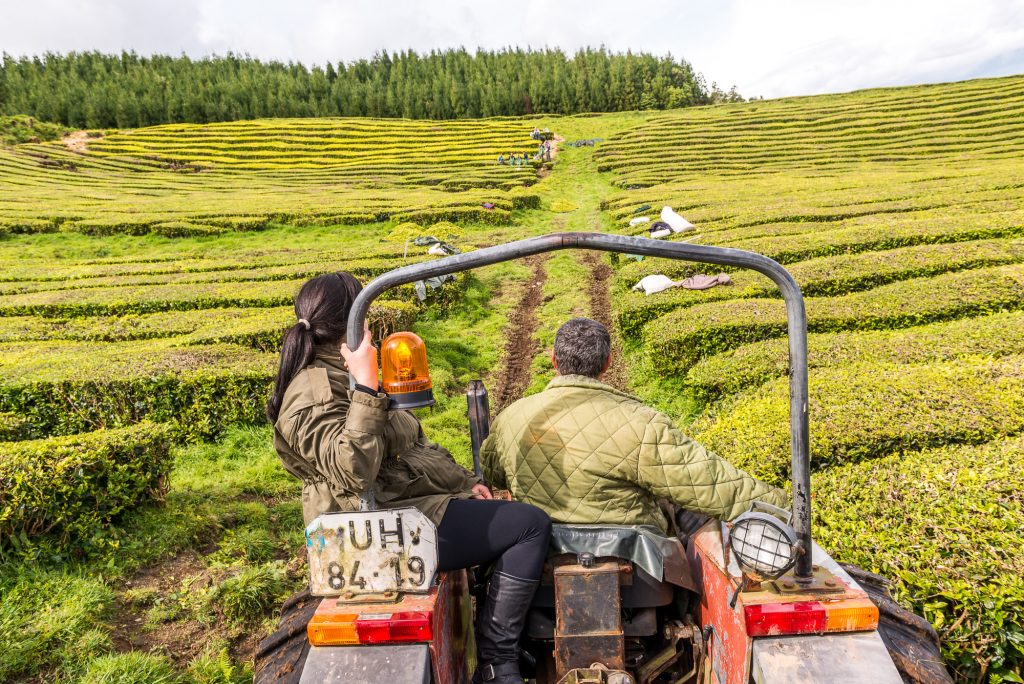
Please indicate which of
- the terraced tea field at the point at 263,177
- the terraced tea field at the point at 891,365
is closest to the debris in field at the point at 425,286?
the terraced tea field at the point at 891,365

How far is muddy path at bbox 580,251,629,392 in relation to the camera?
27.1 feet

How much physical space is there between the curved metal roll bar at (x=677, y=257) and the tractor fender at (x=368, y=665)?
1.05 m

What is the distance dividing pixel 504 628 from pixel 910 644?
1.47m

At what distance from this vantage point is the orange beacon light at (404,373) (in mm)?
1780

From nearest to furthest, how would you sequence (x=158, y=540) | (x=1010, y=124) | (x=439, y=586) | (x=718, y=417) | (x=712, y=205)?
(x=439, y=586) → (x=158, y=540) → (x=718, y=417) → (x=712, y=205) → (x=1010, y=124)

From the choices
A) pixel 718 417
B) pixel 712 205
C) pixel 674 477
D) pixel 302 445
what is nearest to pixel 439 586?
pixel 302 445

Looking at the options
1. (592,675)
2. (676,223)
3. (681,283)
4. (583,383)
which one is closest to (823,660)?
(592,675)

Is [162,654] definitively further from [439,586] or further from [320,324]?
[320,324]

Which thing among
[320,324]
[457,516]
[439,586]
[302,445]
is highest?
[320,324]

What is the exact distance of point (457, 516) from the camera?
2.25 m

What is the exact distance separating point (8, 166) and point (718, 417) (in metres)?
43.1

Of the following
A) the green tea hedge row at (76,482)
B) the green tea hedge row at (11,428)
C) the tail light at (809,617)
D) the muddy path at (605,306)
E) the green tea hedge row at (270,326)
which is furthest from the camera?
the muddy path at (605,306)

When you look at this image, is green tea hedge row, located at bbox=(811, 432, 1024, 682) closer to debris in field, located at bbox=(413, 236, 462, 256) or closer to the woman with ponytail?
the woman with ponytail

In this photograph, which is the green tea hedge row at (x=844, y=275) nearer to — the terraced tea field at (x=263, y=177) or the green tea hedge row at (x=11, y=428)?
the green tea hedge row at (x=11, y=428)
